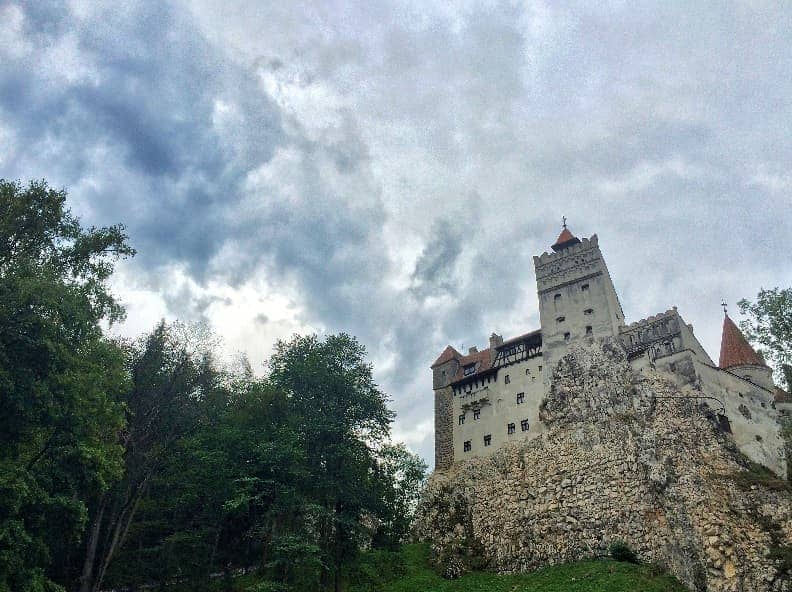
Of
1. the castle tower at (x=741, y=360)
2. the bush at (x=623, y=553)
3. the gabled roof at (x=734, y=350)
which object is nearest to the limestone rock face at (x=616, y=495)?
the bush at (x=623, y=553)

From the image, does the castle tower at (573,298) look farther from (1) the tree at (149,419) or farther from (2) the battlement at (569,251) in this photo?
(1) the tree at (149,419)

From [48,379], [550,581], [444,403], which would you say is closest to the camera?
[48,379]

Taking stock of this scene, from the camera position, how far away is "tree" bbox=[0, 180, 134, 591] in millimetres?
21688

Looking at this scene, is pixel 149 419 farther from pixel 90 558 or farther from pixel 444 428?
pixel 444 428

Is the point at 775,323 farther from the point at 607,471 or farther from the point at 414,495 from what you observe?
the point at 414,495

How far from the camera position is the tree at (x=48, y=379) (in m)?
21.7

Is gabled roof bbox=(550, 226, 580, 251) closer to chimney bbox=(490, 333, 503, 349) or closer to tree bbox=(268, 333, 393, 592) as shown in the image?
chimney bbox=(490, 333, 503, 349)

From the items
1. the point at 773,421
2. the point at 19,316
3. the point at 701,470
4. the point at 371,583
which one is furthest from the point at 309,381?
the point at 773,421

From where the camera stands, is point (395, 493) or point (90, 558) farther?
point (395, 493)

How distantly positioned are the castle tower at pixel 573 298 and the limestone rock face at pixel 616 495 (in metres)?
1.44

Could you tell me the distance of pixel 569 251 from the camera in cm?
5134

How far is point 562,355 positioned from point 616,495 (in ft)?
40.8

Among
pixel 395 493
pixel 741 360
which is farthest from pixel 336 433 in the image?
pixel 741 360

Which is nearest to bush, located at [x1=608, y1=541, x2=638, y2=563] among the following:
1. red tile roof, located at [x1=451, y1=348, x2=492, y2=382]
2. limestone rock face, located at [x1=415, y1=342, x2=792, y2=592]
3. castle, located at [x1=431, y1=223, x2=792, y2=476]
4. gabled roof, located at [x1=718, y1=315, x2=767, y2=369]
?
limestone rock face, located at [x1=415, y1=342, x2=792, y2=592]
